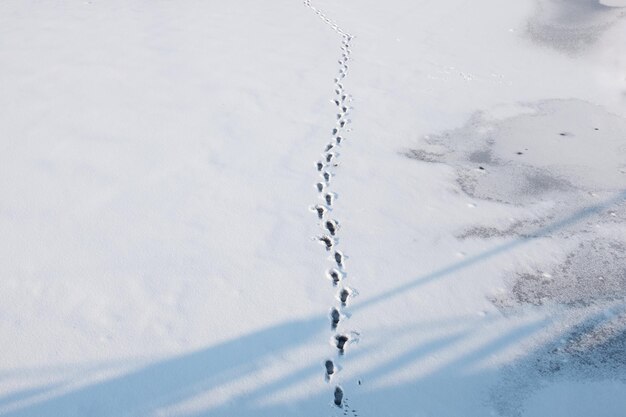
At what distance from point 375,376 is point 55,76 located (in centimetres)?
417

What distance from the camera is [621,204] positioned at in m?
3.53

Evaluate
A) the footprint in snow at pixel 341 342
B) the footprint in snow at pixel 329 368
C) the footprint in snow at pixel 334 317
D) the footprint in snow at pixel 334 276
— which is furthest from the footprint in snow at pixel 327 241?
the footprint in snow at pixel 329 368

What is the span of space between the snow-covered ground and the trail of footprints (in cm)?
1

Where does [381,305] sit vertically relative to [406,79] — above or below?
below

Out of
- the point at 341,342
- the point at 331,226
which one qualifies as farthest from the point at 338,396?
the point at 331,226

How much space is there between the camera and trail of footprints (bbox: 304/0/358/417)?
2.43m

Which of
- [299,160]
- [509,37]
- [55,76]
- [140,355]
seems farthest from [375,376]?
[509,37]

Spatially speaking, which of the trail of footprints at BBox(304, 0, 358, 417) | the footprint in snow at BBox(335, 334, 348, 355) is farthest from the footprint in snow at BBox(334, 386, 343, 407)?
the footprint in snow at BBox(335, 334, 348, 355)

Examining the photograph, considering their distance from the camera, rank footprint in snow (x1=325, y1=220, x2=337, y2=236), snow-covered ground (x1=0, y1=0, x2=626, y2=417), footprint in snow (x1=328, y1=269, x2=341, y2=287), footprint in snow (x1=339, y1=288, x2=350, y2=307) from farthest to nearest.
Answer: footprint in snow (x1=325, y1=220, x2=337, y2=236) < footprint in snow (x1=328, y1=269, x2=341, y2=287) < footprint in snow (x1=339, y1=288, x2=350, y2=307) < snow-covered ground (x1=0, y1=0, x2=626, y2=417)

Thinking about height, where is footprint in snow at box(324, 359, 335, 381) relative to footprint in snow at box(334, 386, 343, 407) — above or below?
above

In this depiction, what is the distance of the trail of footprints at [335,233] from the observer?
7.98 feet

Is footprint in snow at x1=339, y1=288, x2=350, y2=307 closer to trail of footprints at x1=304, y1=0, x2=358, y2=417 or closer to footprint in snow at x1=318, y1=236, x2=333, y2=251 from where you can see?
trail of footprints at x1=304, y1=0, x2=358, y2=417

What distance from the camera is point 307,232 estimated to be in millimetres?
3248

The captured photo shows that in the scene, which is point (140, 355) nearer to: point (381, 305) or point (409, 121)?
point (381, 305)
